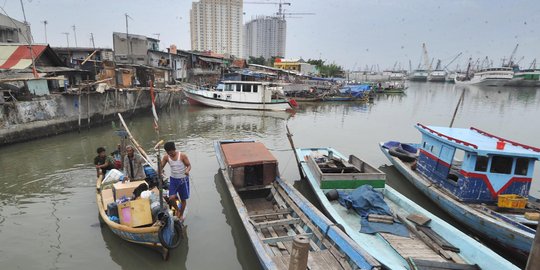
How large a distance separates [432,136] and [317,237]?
5.64 metres

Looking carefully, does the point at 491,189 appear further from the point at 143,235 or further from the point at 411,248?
the point at 143,235

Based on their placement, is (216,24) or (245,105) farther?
(216,24)

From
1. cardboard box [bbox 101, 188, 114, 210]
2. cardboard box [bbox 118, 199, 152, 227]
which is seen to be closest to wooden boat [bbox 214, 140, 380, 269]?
cardboard box [bbox 118, 199, 152, 227]

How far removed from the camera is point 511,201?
270 inches

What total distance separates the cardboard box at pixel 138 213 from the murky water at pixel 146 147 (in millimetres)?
827

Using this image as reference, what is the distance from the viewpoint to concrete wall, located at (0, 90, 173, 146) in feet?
46.1

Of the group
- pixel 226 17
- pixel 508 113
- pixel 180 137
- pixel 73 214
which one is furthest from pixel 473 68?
pixel 73 214

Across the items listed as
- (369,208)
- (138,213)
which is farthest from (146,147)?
(369,208)

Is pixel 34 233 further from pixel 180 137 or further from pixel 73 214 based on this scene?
pixel 180 137

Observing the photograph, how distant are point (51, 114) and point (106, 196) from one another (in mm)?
12445

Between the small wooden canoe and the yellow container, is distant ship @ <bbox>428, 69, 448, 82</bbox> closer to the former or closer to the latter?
the yellow container

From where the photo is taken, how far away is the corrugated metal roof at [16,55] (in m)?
16.4

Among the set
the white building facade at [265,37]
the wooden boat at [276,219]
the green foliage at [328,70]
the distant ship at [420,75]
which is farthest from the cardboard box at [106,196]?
the distant ship at [420,75]

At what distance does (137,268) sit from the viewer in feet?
19.6
